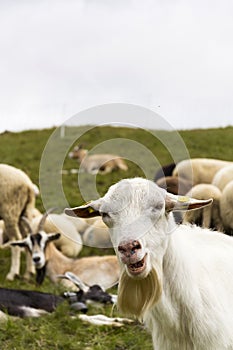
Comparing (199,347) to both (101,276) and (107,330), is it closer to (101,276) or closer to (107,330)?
(107,330)

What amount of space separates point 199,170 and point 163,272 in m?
11.9

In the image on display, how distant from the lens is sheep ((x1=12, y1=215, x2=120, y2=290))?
1191 centimetres

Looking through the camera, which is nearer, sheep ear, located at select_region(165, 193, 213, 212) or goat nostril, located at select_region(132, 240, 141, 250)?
goat nostril, located at select_region(132, 240, 141, 250)

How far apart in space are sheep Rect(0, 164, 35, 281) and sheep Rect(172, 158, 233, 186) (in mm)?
3835

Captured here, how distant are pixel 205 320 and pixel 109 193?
3.59 feet

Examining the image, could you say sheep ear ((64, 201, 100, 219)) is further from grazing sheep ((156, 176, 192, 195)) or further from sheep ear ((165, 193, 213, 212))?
grazing sheep ((156, 176, 192, 195))

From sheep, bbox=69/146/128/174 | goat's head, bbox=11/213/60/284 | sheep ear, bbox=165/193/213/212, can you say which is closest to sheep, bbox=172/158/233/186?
goat's head, bbox=11/213/60/284

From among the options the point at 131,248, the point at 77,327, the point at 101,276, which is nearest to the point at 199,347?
the point at 131,248

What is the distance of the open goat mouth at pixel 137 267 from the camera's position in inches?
169

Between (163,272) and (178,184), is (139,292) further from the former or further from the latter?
(178,184)

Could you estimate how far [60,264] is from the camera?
41.3 feet

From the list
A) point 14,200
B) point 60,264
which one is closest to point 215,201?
point 60,264

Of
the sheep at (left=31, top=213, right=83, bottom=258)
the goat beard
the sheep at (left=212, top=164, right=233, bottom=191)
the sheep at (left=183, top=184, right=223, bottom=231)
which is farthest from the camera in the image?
the sheep at (left=31, top=213, right=83, bottom=258)

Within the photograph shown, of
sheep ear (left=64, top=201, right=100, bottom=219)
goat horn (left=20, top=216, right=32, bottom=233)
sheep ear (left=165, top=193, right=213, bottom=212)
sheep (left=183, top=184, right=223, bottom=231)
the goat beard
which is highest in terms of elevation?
sheep ear (left=165, top=193, right=213, bottom=212)
